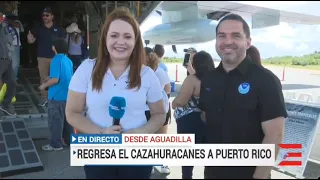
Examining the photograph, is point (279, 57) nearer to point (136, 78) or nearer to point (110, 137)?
point (136, 78)

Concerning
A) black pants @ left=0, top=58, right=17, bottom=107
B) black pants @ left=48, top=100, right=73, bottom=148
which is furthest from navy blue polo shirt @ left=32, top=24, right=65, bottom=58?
black pants @ left=48, top=100, right=73, bottom=148

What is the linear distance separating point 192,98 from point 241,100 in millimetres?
991

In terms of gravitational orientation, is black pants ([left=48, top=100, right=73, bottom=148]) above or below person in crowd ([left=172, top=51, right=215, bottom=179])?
below

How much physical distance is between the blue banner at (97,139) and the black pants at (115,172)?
0.40ft

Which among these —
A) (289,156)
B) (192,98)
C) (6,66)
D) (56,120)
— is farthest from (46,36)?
(289,156)

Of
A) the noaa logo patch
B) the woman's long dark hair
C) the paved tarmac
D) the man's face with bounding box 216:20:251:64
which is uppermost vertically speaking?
the man's face with bounding box 216:20:251:64

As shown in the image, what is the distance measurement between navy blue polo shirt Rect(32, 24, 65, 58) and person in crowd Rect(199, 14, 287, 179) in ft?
11.4

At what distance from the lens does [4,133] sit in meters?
3.22

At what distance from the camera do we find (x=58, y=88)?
10.6 feet

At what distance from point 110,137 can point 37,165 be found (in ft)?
5.87

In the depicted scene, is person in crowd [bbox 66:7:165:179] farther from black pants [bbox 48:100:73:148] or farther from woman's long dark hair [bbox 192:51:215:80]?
black pants [bbox 48:100:73:148]

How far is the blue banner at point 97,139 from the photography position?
4.48 feet

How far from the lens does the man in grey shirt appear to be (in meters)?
3.61

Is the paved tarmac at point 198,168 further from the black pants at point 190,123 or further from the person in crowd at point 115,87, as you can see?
the person in crowd at point 115,87
